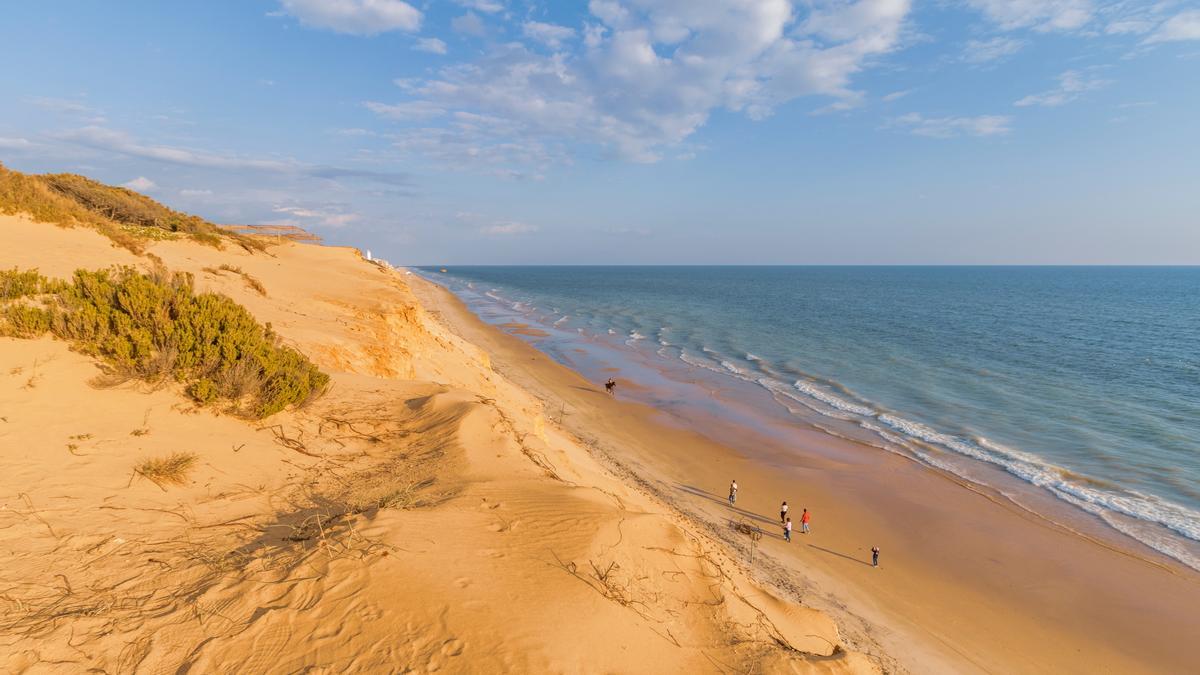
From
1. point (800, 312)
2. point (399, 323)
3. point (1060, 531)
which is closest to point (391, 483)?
point (399, 323)

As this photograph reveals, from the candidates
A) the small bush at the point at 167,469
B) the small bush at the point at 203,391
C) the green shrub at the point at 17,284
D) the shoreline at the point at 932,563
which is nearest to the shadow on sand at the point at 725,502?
the shoreline at the point at 932,563

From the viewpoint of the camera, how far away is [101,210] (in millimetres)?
24281

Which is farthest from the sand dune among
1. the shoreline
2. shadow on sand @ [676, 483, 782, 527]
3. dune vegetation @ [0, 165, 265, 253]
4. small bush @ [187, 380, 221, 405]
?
dune vegetation @ [0, 165, 265, 253]

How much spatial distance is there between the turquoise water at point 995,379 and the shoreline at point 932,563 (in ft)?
7.83

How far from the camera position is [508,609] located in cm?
495

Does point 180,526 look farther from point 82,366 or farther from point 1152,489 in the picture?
point 1152,489

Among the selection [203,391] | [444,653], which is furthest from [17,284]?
[444,653]

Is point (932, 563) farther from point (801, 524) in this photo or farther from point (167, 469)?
point (167, 469)

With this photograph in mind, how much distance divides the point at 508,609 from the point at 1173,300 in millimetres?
120924

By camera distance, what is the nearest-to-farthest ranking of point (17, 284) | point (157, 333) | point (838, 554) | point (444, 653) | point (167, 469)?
point (444, 653) < point (167, 469) < point (157, 333) < point (17, 284) < point (838, 554)

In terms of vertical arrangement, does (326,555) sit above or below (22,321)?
below

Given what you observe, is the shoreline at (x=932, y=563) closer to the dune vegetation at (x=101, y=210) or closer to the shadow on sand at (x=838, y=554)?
the shadow on sand at (x=838, y=554)

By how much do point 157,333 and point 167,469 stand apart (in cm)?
303

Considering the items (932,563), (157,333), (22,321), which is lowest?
(932,563)
